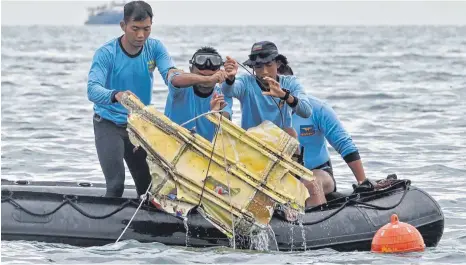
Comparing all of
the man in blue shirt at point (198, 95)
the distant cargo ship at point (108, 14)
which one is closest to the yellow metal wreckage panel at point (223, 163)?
the man in blue shirt at point (198, 95)

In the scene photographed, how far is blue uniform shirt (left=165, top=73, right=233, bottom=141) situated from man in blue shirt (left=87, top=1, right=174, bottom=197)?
0.72 ft

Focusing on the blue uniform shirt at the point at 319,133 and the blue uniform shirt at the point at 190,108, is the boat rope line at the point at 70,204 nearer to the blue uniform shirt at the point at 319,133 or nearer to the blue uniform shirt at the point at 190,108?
the blue uniform shirt at the point at 190,108

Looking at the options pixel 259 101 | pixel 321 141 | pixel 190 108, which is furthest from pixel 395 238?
pixel 190 108

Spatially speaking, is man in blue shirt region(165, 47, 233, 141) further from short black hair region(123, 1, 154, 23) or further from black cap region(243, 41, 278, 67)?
short black hair region(123, 1, 154, 23)

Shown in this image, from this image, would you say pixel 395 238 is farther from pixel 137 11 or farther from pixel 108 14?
pixel 108 14

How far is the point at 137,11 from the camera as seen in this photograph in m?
10.7

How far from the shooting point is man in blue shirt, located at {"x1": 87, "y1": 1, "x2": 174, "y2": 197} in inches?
425

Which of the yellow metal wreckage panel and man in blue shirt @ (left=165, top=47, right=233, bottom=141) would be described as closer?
the yellow metal wreckage panel

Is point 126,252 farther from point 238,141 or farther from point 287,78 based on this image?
point 287,78

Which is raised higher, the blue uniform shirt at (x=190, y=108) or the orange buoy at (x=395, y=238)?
the blue uniform shirt at (x=190, y=108)

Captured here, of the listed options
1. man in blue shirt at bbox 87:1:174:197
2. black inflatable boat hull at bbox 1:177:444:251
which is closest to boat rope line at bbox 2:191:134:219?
black inflatable boat hull at bbox 1:177:444:251

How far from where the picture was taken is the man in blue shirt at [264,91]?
34.8 feet

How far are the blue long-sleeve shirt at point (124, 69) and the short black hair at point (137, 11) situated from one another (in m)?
0.38

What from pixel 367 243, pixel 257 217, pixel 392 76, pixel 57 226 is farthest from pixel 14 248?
pixel 392 76
